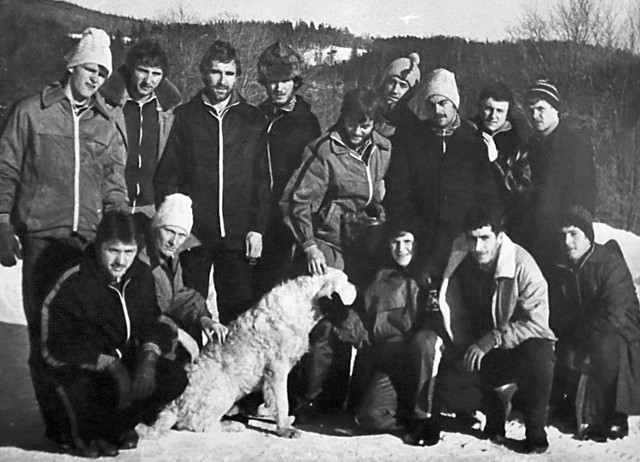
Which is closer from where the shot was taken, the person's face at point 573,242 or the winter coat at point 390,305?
the winter coat at point 390,305

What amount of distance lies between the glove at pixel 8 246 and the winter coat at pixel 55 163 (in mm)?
51

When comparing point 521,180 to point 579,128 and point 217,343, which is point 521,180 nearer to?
point 579,128

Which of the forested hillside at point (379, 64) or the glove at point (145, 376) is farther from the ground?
the forested hillside at point (379, 64)

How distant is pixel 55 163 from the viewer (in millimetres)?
4777

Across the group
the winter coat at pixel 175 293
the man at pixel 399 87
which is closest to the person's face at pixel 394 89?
the man at pixel 399 87

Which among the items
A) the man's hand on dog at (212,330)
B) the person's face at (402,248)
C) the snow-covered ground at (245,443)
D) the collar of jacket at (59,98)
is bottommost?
A: the snow-covered ground at (245,443)

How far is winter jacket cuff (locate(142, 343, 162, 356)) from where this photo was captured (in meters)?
4.80

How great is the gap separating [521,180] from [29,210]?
9.55 feet

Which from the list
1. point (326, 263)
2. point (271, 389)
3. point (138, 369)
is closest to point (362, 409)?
point (271, 389)

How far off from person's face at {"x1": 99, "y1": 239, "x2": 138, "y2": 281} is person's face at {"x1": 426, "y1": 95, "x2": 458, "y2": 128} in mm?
1962

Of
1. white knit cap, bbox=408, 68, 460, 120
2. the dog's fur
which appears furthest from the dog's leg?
white knit cap, bbox=408, 68, 460, 120

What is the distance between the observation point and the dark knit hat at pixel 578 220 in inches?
200

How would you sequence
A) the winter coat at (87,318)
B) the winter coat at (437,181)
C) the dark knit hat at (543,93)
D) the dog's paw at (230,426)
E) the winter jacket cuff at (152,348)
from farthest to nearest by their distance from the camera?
the dark knit hat at (543,93) → the winter coat at (437,181) → the dog's paw at (230,426) → the winter jacket cuff at (152,348) → the winter coat at (87,318)

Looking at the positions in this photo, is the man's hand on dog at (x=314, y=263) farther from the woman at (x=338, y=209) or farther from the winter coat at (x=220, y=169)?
the winter coat at (x=220, y=169)
